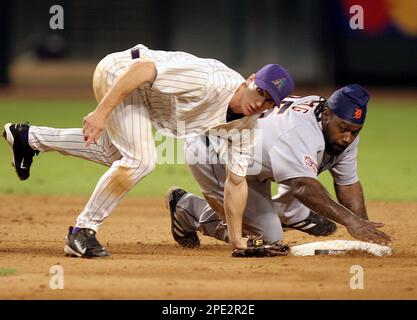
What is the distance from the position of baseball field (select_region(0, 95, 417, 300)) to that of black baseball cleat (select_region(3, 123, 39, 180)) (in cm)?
59

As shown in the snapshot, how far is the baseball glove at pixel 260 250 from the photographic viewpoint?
6820 millimetres

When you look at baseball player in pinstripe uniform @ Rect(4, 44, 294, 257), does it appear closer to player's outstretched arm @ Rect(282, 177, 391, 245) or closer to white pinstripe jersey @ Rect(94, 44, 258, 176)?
white pinstripe jersey @ Rect(94, 44, 258, 176)

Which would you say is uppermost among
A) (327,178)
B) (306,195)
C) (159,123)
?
(159,123)

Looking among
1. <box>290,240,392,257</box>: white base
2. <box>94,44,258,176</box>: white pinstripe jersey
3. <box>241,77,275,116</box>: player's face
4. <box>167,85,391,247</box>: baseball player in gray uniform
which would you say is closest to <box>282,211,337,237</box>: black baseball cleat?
<box>167,85,391,247</box>: baseball player in gray uniform

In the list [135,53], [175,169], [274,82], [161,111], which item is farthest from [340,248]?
[175,169]

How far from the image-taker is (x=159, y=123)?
22.0 ft

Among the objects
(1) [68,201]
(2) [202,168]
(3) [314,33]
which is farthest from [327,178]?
(3) [314,33]

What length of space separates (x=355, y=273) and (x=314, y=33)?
747 inches

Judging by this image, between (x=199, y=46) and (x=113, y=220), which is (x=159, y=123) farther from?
(x=199, y=46)

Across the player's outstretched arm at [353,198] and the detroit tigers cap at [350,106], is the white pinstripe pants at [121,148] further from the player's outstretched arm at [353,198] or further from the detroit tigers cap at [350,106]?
the player's outstretched arm at [353,198]

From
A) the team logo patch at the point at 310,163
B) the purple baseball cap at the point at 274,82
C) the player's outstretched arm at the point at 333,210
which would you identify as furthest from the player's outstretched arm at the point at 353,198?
the purple baseball cap at the point at 274,82

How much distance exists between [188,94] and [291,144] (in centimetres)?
77

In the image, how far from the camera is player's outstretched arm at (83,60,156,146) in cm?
617

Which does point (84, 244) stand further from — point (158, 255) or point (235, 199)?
point (235, 199)
